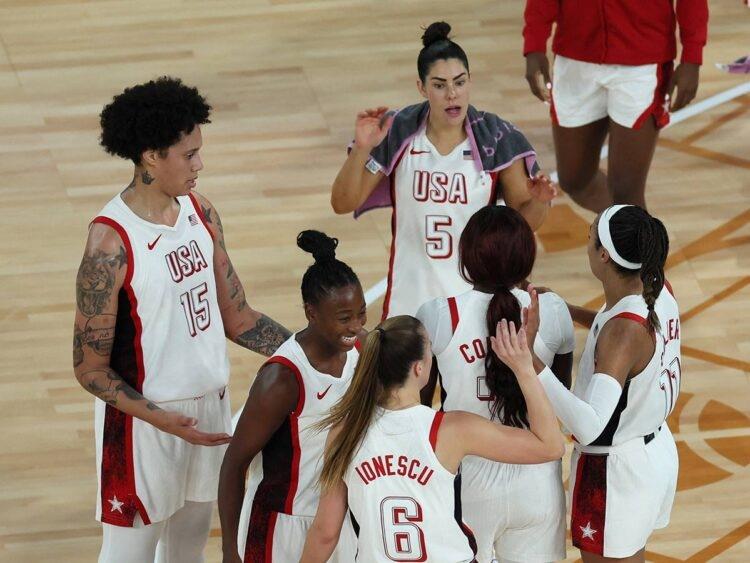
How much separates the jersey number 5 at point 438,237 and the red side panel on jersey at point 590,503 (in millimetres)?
1136

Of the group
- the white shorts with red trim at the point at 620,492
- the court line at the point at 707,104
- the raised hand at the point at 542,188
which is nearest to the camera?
the white shorts with red trim at the point at 620,492

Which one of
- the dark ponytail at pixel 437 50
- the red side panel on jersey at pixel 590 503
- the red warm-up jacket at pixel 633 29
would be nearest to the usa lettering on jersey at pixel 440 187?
the dark ponytail at pixel 437 50

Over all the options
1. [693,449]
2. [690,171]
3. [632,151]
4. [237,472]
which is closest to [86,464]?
[237,472]

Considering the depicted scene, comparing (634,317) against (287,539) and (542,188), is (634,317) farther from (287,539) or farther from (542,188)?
(287,539)

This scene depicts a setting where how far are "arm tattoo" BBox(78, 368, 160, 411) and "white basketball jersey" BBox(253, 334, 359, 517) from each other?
0.38m

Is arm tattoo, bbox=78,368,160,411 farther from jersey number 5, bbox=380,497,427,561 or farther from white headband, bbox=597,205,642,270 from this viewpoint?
white headband, bbox=597,205,642,270

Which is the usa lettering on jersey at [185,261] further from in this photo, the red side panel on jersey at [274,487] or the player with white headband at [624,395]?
the player with white headband at [624,395]

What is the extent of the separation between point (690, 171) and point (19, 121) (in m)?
3.95

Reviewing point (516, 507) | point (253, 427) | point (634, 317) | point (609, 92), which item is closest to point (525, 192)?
point (634, 317)

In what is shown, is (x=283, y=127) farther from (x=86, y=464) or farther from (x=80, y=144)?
(x=86, y=464)

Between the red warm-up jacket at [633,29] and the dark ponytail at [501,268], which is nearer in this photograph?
the dark ponytail at [501,268]

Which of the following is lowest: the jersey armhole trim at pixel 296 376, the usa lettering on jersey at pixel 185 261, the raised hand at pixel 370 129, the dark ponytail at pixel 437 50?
the jersey armhole trim at pixel 296 376

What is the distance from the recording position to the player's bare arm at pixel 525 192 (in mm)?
4508

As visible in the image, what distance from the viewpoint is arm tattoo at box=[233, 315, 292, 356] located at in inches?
163
